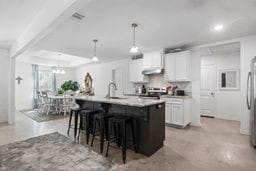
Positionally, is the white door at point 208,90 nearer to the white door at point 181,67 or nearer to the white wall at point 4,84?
the white door at point 181,67

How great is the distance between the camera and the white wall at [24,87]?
7465 mm

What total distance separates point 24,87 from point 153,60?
670 centimetres

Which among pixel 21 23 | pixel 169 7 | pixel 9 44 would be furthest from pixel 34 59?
pixel 169 7

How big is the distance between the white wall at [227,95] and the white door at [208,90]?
138 millimetres

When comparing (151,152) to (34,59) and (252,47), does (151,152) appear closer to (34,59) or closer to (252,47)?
(252,47)

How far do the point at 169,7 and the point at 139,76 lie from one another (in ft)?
11.1

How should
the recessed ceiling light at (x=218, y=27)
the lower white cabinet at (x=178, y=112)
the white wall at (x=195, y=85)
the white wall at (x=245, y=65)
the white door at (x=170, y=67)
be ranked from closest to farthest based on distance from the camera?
the recessed ceiling light at (x=218, y=27), the white wall at (x=245, y=65), the lower white cabinet at (x=178, y=112), the white wall at (x=195, y=85), the white door at (x=170, y=67)

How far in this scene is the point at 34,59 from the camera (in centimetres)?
736

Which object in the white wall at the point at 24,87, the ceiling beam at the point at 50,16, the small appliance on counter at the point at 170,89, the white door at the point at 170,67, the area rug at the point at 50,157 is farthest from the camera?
the white wall at the point at 24,87

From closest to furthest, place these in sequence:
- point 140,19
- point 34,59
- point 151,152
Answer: point 151,152 → point 140,19 → point 34,59

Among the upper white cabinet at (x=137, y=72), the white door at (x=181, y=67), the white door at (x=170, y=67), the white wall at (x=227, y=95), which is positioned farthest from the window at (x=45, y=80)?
the white wall at (x=227, y=95)

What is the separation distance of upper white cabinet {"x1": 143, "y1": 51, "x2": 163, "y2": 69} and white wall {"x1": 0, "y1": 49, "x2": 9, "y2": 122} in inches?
185

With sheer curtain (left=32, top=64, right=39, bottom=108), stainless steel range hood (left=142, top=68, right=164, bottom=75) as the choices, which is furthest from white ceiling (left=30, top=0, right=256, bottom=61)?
sheer curtain (left=32, top=64, right=39, bottom=108)

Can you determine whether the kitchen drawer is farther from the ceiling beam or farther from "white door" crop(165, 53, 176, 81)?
the ceiling beam
